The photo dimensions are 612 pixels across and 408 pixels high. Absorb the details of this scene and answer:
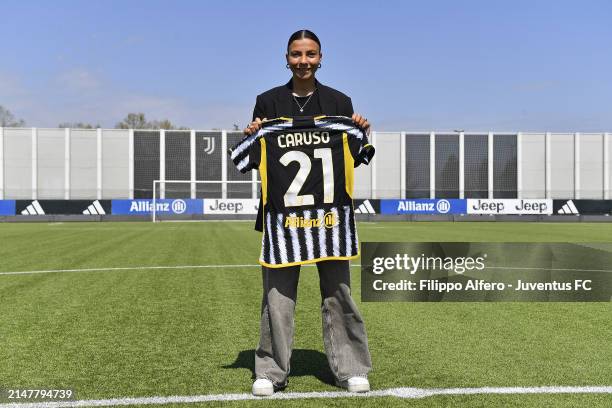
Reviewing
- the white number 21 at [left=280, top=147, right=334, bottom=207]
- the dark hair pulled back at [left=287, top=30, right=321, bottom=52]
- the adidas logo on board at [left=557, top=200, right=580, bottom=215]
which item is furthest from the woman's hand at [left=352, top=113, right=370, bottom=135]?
the adidas logo on board at [left=557, top=200, right=580, bottom=215]

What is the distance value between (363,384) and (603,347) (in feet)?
7.41

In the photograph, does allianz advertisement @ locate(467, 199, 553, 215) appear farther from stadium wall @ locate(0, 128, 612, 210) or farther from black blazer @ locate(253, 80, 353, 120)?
black blazer @ locate(253, 80, 353, 120)

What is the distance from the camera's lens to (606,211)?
4431cm

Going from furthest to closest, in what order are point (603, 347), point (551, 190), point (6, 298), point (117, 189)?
point (551, 190), point (117, 189), point (6, 298), point (603, 347)

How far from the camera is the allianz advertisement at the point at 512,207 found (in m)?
45.5

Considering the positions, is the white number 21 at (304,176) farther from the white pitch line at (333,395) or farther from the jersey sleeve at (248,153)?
the white pitch line at (333,395)

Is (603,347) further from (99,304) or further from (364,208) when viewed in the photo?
(364,208)

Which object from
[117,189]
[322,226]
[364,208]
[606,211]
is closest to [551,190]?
[606,211]

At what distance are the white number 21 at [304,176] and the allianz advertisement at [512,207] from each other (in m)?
44.0

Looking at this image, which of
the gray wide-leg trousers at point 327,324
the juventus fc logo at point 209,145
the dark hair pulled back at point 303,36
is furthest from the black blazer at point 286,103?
the juventus fc logo at point 209,145

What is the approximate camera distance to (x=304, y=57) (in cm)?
358

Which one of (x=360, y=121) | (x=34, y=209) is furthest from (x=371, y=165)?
(x=360, y=121)

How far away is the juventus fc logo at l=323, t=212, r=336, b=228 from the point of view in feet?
11.9

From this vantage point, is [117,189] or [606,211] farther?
[117,189]
